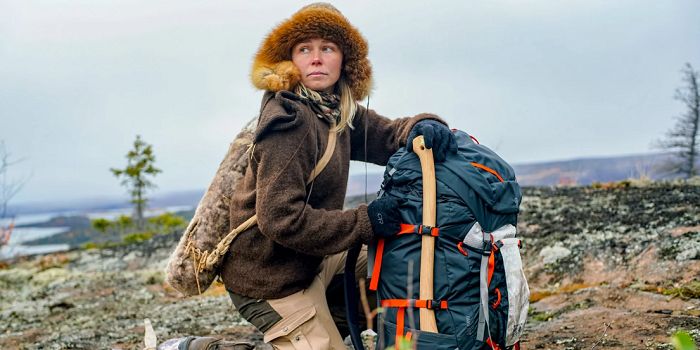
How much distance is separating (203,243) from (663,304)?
4.17 metres

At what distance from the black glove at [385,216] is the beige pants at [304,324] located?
0.68 metres

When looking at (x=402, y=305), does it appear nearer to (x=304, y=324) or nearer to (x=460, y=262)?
(x=460, y=262)

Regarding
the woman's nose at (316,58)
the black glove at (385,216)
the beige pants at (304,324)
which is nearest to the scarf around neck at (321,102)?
the woman's nose at (316,58)

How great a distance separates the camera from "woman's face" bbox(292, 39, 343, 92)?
3.87 m

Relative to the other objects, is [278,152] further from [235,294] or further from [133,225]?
[133,225]

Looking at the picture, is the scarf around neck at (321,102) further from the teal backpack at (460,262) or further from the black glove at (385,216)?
the black glove at (385,216)

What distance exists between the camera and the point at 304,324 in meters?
3.77

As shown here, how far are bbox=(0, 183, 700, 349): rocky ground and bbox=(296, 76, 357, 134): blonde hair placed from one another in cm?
258

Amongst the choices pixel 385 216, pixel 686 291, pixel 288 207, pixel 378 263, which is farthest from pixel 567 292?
pixel 288 207

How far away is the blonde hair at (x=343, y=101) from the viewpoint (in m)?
3.80

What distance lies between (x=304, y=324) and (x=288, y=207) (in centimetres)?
82

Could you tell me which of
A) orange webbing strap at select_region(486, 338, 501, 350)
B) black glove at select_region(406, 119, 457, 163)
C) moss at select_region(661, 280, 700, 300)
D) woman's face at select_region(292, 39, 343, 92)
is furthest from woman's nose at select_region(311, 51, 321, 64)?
moss at select_region(661, 280, 700, 300)

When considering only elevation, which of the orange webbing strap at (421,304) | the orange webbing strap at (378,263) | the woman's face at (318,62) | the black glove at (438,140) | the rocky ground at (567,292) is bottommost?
the rocky ground at (567,292)

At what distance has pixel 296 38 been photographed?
3.89m
